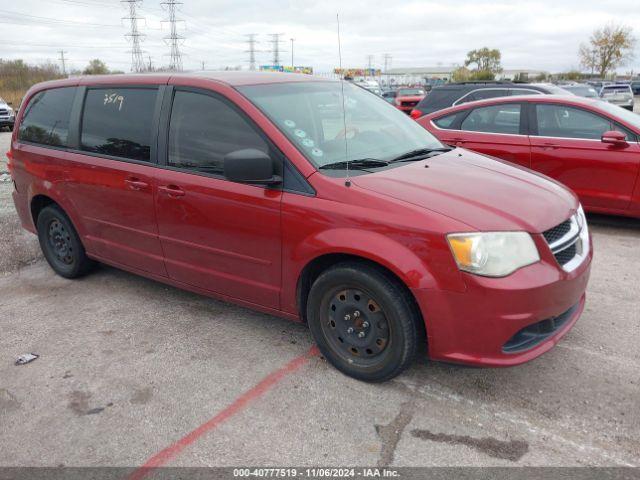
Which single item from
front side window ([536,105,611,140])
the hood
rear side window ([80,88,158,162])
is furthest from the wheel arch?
front side window ([536,105,611,140])

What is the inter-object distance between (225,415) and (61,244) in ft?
9.75

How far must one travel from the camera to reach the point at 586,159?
19.9 ft

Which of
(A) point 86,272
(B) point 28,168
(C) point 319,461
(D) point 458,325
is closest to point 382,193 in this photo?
(D) point 458,325

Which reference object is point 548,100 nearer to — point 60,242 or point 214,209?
point 214,209

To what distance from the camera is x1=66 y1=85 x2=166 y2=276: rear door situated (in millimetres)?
3926

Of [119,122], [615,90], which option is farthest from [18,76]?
[119,122]

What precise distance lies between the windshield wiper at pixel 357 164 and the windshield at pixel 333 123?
0.12 ft

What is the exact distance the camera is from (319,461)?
2576mm

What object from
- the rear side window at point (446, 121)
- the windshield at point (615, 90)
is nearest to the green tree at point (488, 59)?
the windshield at point (615, 90)

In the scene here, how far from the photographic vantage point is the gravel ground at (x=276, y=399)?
2641 millimetres

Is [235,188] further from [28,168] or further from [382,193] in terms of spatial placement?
[28,168]

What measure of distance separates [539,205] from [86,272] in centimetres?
400

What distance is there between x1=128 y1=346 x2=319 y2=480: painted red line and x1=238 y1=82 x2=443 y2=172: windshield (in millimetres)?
1273

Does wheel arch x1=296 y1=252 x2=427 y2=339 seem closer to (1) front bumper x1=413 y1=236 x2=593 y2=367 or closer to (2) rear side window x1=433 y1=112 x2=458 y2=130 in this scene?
(1) front bumper x1=413 y1=236 x2=593 y2=367
